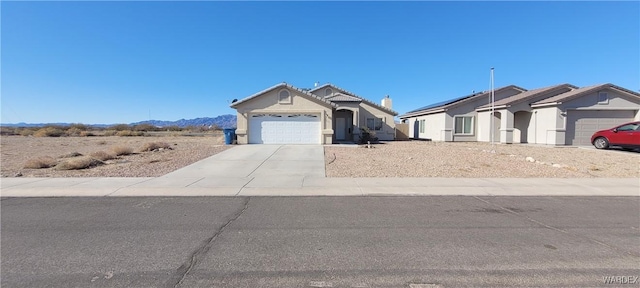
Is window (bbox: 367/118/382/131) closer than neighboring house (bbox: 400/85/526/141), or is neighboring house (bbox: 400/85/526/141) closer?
neighboring house (bbox: 400/85/526/141)

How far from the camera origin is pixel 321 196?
713 cm

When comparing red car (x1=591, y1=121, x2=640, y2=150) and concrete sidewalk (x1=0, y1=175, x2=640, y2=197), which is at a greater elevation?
red car (x1=591, y1=121, x2=640, y2=150)

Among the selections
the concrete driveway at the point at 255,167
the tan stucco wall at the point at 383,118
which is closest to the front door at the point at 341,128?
the tan stucco wall at the point at 383,118

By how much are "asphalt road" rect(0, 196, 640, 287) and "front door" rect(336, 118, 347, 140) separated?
21018mm

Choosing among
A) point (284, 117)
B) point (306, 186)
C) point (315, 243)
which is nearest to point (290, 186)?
point (306, 186)

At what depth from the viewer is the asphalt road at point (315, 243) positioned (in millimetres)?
3330

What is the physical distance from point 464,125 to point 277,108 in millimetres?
16874

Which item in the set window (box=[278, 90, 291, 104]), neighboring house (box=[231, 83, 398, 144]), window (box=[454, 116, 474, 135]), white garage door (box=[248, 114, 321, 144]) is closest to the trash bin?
neighboring house (box=[231, 83, 398, 144])

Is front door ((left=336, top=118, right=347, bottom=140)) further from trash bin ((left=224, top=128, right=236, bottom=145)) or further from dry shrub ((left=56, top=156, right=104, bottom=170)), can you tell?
dry shrub ((left=56, top=156, right=104, bottom=170))

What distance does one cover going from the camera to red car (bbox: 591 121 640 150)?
Result: 1603 centimetres

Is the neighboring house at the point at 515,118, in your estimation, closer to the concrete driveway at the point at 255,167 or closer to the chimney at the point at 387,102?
Result: the chimney at the point at 387,102

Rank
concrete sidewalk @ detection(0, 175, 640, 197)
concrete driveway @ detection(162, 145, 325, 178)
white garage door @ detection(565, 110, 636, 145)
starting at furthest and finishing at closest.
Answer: white garage door @ detection(565, 110, 636, 145), concrete driveway @ detection(162, 145, 325, 178), concrete sidewalk @ detection(0, 175, 640, 197)

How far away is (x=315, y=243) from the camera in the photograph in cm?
428

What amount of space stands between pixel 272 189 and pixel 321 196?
1458 millimetres
